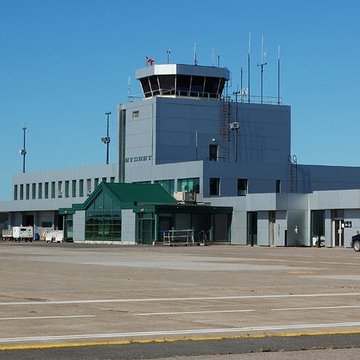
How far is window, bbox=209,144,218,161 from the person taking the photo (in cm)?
11446

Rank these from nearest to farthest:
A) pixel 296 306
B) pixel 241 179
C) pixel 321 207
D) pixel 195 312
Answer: pixel 195 312 → pixel 296 306 → pixel 321 207 → pixel 241 179

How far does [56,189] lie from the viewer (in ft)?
444

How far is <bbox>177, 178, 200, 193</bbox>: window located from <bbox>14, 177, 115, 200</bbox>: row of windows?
16812mm

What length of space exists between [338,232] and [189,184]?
24101mm

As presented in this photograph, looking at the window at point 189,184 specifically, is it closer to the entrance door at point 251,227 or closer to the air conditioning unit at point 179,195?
the air conditioning unit at point 179,195

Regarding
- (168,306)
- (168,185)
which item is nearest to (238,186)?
(168,185)

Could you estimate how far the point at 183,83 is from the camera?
114625 millimetres

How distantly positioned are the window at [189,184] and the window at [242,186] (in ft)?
16.8

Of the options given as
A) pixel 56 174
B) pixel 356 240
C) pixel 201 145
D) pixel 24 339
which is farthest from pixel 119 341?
pixel 56 174

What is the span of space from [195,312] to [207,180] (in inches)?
3238

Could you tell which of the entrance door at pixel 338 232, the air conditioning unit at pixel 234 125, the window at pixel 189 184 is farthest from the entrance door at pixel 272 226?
the air conditioning unit at pixel 234 125

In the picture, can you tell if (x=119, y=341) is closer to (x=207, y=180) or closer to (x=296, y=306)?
(x=296, y=306)

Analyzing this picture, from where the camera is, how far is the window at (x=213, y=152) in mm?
114463

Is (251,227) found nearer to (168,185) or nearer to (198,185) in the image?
(198,185)
